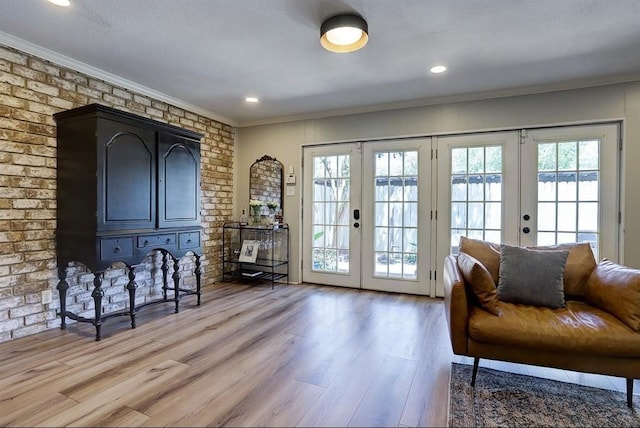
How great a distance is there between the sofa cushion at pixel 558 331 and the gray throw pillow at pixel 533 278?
0.37ft

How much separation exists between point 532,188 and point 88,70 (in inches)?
182

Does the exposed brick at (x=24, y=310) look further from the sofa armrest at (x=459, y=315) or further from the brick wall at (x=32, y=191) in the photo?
the sofa armrest at (x=459, y=315)

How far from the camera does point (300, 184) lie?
4695mm

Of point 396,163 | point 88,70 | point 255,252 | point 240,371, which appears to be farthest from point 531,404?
point 88,70

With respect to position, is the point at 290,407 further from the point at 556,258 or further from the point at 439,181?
the point at 439,181

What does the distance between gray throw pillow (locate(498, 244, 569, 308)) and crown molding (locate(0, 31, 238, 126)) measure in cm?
389

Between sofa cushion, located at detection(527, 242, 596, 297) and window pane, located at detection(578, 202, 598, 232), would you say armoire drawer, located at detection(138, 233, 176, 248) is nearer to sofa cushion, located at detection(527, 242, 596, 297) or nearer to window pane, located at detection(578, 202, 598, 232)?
sofa cushion, located at detection(527, 242, 596, 297)

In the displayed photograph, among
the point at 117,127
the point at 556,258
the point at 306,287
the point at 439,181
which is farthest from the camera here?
the point at 306,287

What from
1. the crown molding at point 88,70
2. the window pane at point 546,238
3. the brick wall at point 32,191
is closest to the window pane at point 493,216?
the window pane at point 546,238

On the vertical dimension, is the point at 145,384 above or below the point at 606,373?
below

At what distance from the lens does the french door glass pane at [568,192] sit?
336 cm

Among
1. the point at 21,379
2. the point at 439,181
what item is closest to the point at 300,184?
the point at 439,181

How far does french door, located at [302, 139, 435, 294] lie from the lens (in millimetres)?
4062

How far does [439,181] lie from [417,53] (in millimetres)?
1625
